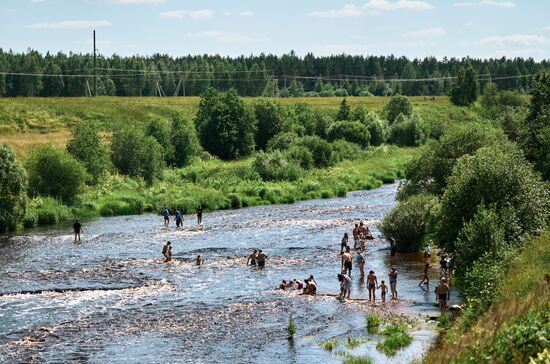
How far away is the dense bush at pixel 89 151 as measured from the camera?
85.4 meters

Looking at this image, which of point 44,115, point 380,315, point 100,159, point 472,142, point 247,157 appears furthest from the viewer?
point 44,115

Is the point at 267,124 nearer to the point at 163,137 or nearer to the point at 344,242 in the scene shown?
the point at 163,137

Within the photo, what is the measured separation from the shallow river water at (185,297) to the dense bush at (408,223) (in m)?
1.40

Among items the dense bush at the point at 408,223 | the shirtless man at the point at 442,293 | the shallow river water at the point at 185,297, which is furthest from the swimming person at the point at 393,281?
the dense bush at the point at 408,223

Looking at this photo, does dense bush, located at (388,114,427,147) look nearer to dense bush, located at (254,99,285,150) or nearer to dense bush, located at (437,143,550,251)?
dense bush, located at (254,99,285,150)

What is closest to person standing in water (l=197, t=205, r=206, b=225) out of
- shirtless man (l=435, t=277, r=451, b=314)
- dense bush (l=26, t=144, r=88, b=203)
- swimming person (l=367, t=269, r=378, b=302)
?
dense bush (l=26, t=144, r=88, b=203)

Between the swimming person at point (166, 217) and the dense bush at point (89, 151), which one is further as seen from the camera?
the dense bush at point (89, 151)

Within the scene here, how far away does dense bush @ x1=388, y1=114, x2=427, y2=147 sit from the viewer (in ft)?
452

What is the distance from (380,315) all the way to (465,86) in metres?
153

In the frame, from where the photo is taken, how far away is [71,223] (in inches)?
2744

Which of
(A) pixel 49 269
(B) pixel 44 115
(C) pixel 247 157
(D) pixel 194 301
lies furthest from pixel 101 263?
(B) pixel 44 115

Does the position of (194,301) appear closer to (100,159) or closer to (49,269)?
(49,269)

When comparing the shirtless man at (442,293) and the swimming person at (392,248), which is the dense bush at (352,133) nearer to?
the swimming person at (392,248)

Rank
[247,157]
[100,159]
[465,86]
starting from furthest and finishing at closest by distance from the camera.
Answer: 1. [465,86]
2. [247,157]
3. [100,159]
